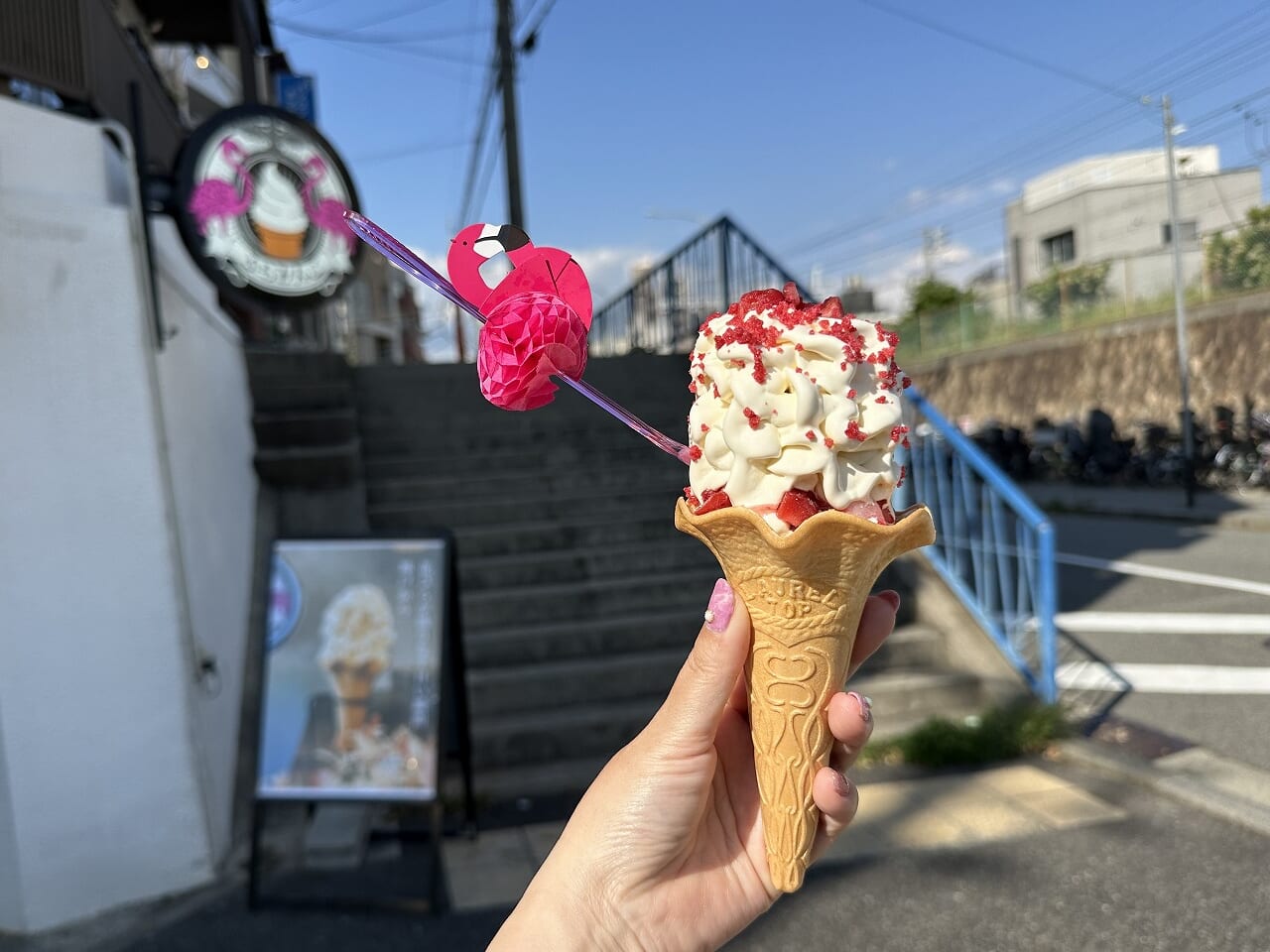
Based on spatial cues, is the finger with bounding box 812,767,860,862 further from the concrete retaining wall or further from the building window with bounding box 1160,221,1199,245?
the building window with bounding box 1160,221,1199,245

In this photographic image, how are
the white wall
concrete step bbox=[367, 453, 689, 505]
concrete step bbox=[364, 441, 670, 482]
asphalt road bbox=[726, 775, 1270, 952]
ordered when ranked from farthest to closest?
concrete step bbox=[364, 441, 670, 482] < concrete step bbox=[367, 453, 689, 505] < the white wall < asphalt road bbox=[726, 775, 1270, 952]

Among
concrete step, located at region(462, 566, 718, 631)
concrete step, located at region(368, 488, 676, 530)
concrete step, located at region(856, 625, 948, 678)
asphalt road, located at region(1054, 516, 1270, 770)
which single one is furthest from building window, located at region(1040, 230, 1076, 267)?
concrete step, located at region(462, 566, 718, 631)

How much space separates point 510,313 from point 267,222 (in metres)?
3.82

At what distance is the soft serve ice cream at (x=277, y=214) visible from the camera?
458 centimetres

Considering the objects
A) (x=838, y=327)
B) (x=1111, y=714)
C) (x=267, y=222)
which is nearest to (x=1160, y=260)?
(x=1111, y=714)

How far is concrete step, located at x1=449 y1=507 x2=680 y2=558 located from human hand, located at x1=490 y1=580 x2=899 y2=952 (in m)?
4.48

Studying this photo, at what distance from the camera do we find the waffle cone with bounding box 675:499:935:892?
1536mm

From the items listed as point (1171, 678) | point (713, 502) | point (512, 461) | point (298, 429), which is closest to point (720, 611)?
point (713, 502)

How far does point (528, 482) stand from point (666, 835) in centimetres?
529

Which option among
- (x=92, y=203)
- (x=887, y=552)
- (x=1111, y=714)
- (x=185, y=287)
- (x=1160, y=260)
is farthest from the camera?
(x=1160, y=260)

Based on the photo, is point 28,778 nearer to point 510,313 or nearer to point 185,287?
point 185,287

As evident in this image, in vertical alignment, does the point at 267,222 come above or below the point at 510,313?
above

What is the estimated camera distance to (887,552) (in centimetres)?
156

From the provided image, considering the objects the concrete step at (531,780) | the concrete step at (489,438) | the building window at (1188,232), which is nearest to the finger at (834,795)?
the concrete step at (531,780)
